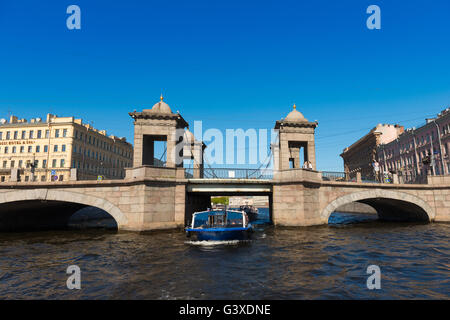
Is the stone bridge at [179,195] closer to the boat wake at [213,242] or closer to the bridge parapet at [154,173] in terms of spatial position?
the bridge parapet at [154,173]

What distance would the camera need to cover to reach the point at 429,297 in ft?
25.6

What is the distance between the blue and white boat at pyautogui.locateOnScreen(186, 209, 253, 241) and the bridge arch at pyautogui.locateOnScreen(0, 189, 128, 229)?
6.97 m

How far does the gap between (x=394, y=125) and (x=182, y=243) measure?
72414 millimetres

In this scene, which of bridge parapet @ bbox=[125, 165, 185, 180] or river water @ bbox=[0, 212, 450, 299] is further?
bridge parapet @ bbox=[125, 165, 185, 180]

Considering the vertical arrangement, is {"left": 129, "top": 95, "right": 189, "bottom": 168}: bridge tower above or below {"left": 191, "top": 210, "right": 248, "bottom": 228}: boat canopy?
above

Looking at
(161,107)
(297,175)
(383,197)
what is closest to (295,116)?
(297,175)

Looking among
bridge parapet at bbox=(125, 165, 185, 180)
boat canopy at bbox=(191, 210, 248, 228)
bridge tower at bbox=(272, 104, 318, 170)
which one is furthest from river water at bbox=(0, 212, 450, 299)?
bridge tower at bbox=(272, 104, 318, 170)

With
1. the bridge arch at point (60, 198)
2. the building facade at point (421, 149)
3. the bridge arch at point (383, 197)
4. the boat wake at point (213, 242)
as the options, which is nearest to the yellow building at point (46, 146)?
the bridge arch at point (60, 198)

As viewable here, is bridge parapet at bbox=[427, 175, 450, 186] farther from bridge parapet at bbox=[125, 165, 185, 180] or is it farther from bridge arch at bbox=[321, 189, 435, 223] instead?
bridge parapet at bbox=[125, 165, 185, 180]

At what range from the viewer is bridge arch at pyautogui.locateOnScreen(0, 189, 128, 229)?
21.8m

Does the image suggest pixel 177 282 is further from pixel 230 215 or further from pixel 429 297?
pixel 230 215

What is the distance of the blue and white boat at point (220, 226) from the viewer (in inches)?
664
